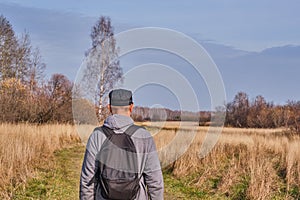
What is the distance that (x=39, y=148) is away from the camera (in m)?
12.6

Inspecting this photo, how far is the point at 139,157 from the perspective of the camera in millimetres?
3055

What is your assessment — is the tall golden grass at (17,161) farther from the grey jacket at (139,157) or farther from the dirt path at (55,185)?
the grey jacket at (139,157)

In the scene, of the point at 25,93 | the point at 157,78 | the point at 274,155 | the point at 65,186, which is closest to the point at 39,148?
the point at 65,186

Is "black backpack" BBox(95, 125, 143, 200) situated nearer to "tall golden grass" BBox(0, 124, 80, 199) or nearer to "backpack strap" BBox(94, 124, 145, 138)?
"backpack strap" BBox(94, 124, 145, 138)

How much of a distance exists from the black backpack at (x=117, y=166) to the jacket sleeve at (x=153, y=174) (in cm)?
11

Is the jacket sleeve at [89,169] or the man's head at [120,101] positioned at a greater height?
the man's head at [120,101]

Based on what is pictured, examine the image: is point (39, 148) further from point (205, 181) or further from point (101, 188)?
point (101, 188)

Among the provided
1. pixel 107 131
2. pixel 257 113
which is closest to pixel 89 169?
pixel 107 131

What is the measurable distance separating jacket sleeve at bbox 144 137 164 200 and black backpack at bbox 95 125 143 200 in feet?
0.38

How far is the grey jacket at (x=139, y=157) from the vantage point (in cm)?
302

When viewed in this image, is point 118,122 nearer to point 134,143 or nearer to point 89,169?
point 134,143

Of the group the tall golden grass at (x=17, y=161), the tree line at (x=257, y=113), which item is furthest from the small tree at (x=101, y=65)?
the tall golden grass at (x=17, y=161)

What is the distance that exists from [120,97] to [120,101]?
35 mm

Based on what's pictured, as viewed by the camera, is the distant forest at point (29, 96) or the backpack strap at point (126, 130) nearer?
the backpack strap at point (126, 130)
